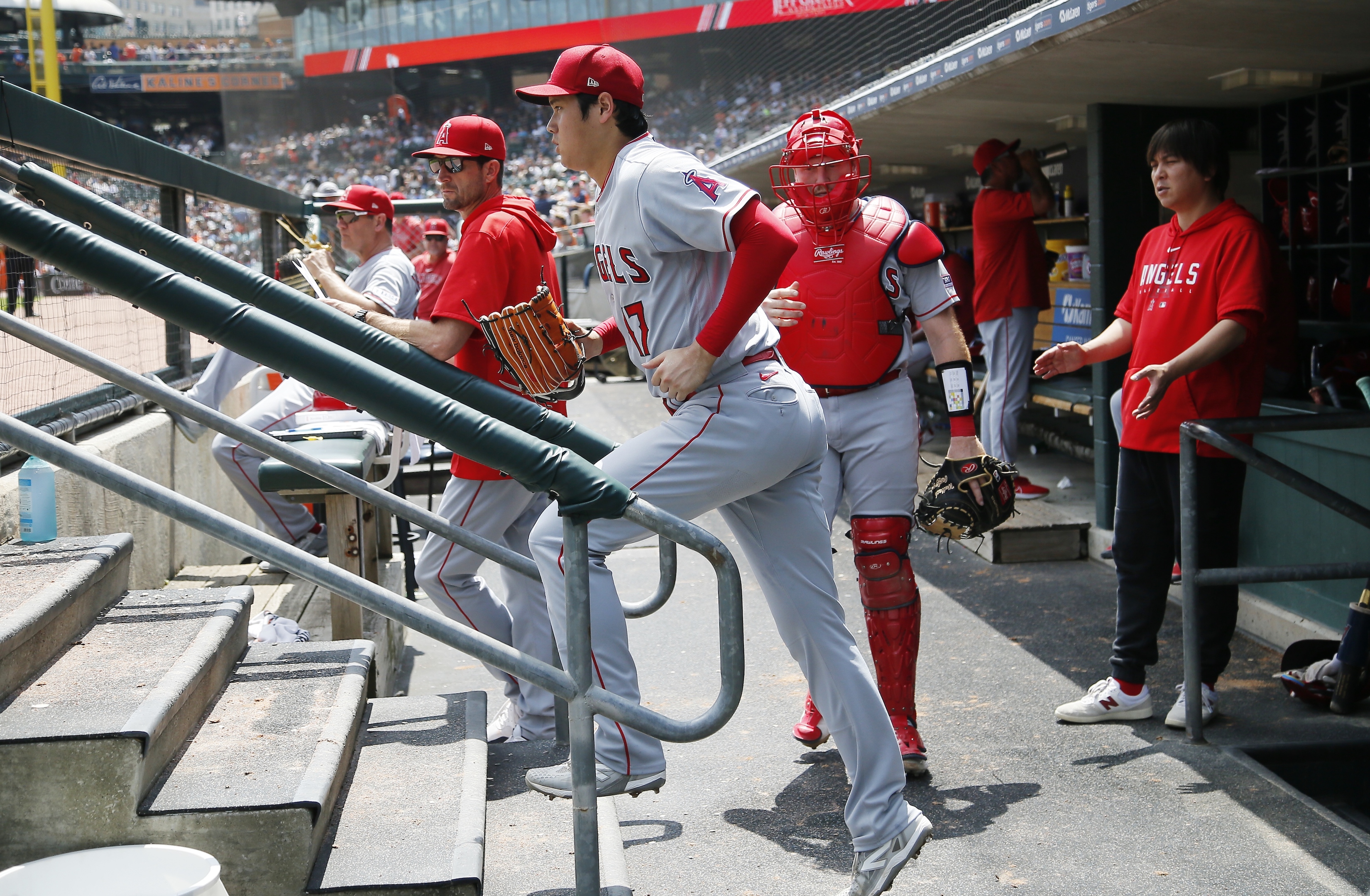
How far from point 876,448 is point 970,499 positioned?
33cm

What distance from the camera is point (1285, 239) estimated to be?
6.57 metres

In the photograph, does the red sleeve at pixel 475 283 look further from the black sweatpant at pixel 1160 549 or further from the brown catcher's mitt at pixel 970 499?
the black sweatpant at pixel 1160 549

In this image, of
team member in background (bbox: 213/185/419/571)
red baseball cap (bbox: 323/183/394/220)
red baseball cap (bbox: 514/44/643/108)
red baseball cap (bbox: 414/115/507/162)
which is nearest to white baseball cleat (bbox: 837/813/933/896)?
red baseball cap (bbox: 514/44/643/108)

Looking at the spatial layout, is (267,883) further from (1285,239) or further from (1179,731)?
(1285,239)

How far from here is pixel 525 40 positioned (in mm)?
49500

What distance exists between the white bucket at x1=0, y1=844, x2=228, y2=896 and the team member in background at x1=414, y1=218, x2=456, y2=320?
5.46 metres

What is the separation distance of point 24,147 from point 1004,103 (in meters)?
4.93

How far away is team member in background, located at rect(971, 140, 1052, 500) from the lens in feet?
24.2

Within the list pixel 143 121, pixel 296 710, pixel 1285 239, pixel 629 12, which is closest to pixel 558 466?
pixel 296 710

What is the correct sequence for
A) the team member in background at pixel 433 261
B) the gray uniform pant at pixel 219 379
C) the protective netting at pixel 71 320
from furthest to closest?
the team member in background at pixel 433 261, the gray uniform pant at pixel 219 379, the protective netting at pixel 71 320

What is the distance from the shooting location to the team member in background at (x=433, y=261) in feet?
26.2

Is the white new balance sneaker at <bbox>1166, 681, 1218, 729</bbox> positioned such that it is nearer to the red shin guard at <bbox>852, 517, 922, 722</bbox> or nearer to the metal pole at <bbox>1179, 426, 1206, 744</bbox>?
the metal pole at <bbox>1179, 426, 1206, 744</bbox>

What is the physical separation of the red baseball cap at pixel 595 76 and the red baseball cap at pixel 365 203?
3100 mm

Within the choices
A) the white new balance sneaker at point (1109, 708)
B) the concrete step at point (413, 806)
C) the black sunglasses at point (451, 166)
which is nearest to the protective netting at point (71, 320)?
the black sunglasses at point (451, 166)
